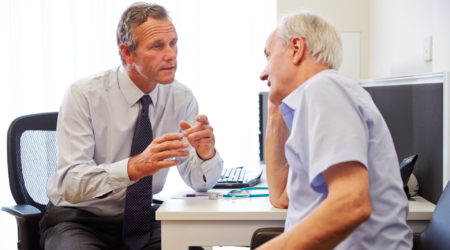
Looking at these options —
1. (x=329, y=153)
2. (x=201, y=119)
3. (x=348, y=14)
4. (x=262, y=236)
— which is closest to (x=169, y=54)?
(x=201, y=119)

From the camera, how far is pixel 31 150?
6.09 feet

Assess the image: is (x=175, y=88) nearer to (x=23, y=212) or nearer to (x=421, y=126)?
(x=23, y=212)

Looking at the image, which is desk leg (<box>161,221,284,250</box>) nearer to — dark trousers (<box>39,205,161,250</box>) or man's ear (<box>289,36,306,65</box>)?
dark trousers (<box>39,205,161,250</box>)

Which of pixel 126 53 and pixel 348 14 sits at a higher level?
pixel 348 14

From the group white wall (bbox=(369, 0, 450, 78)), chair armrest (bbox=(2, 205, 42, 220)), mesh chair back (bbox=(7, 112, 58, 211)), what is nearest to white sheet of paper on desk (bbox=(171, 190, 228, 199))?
chair armrest (bbox=(2, 205, 42, 220))

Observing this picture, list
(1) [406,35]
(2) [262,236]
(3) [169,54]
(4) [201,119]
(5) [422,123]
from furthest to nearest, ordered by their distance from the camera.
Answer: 1. (1) [406,35]
2. (3) [169,54]
3. (4) [201,119]
4. (5) [422,123]
5. (2) [262,236]

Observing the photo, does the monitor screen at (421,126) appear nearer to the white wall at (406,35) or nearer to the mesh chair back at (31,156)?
the white wall at (406,35)

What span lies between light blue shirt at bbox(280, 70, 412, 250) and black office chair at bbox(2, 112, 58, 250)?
1118 millimetres

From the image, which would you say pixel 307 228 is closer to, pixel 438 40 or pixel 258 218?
pixel 258 218

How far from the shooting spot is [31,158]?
185 centimetres

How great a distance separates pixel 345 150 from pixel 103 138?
1.14 meters

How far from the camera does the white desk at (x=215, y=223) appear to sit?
1.38 m

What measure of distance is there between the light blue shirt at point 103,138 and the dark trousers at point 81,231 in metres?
0.05

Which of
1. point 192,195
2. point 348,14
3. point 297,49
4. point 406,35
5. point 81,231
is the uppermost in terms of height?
point 348,14
